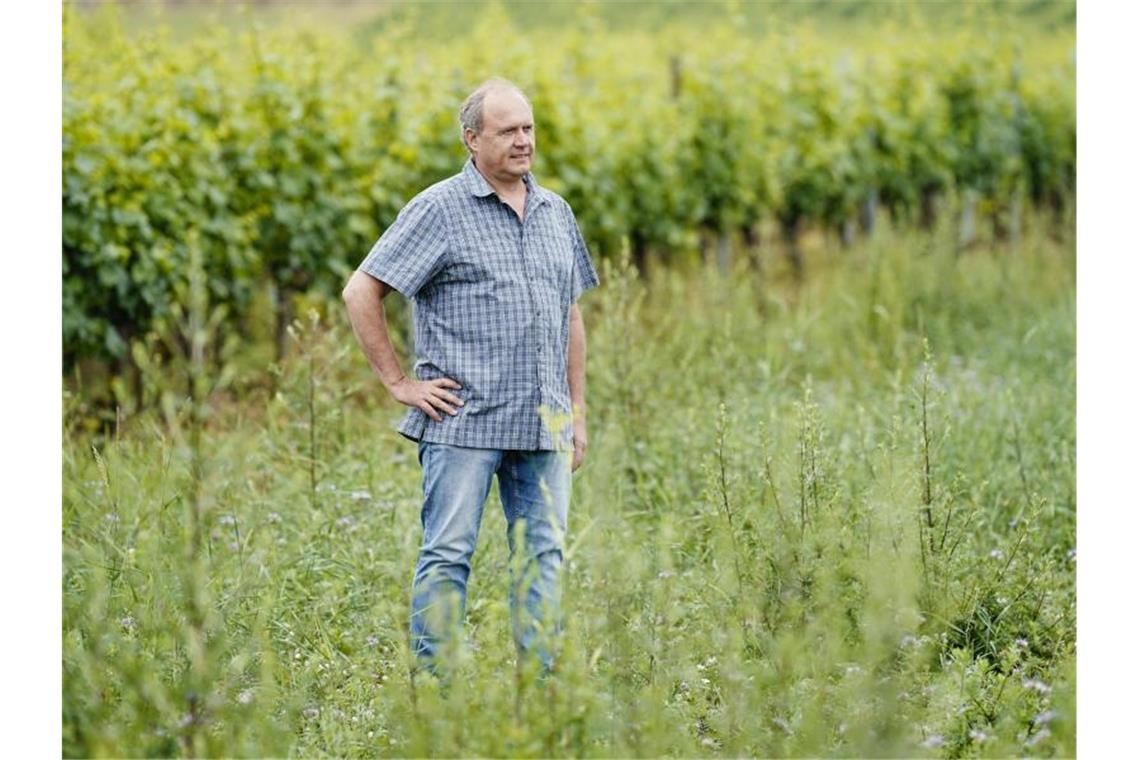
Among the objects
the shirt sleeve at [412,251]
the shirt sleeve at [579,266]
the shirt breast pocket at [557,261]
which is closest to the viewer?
the shirt sleeve at [412,251]

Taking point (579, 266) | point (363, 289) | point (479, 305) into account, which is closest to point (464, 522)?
point (479, 305)

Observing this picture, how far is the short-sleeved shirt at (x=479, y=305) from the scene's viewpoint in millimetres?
3621

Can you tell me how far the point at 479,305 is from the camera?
3652 millimetres

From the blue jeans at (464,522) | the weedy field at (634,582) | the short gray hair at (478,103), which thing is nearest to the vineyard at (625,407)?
the weedy field at (634,582)

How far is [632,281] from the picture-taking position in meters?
5.93

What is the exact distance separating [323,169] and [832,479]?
4.53 metres

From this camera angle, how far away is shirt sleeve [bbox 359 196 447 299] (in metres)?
3.59

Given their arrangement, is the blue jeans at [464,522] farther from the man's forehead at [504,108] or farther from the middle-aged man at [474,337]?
the man's forehead at [504,108]

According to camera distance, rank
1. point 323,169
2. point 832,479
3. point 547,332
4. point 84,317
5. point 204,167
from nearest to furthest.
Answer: point 547,332 < point 832,479 < point 84,317 < point 204,167 < point 323,169

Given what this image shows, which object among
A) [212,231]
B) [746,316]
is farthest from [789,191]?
[212,231]

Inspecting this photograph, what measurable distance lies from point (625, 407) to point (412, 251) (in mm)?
2334

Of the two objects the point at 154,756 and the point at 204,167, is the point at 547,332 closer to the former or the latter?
the point at 154,756

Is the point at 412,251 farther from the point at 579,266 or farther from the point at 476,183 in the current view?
the point at 579,266

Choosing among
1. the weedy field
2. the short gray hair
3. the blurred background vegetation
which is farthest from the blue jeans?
the blurred background vegetation
